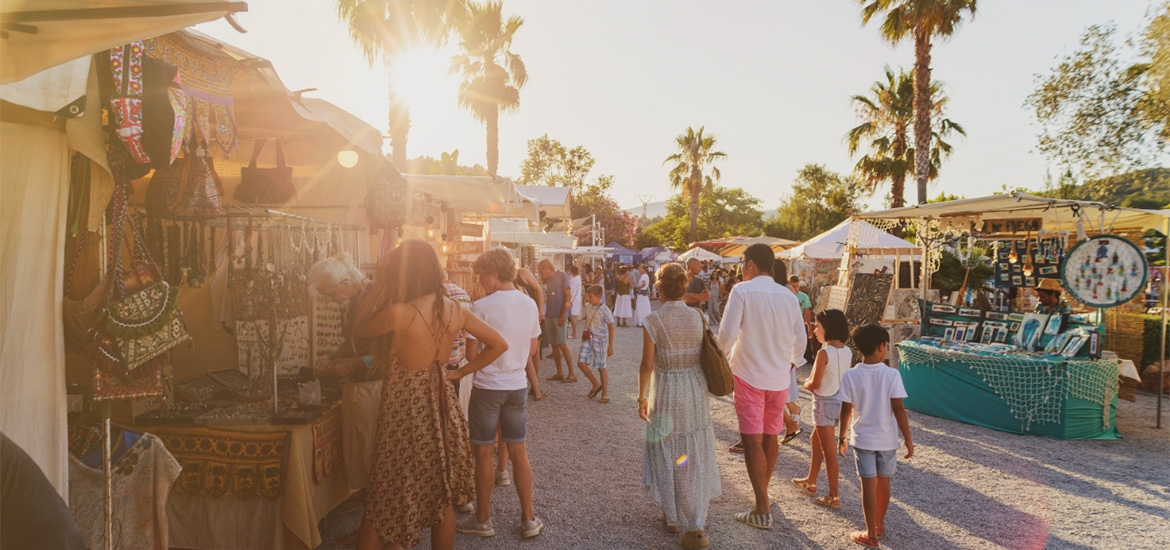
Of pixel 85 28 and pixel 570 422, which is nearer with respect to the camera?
pixel 85 28

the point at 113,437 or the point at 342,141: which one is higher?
the point at 342,141

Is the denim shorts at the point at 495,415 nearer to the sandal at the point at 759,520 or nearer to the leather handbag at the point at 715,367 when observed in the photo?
the leather handbag at the point at 715,367

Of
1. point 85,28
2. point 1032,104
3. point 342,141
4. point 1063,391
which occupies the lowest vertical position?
point 1063,391

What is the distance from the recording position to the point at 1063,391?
6.57 m

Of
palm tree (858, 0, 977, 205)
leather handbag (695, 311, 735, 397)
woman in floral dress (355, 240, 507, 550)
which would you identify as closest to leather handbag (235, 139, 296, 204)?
woman in floral dress (355, 240, 507, 550)

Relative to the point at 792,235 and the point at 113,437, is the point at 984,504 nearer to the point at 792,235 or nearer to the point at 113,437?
the point at 113,437

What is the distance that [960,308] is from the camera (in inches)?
351

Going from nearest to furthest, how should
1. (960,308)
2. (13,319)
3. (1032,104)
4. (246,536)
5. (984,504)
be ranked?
1. (13,319)
2. (246,536)
3. (984,504)
4. (960,308)
5. (1032,104)

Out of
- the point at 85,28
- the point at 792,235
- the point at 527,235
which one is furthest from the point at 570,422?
the point at 792,235

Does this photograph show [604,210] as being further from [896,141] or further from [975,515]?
[975,515]

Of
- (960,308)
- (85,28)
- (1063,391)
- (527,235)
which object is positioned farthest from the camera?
(527,235)

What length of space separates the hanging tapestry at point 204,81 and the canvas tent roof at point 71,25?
1.07m

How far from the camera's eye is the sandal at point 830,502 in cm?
462

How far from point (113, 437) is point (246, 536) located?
914mm
